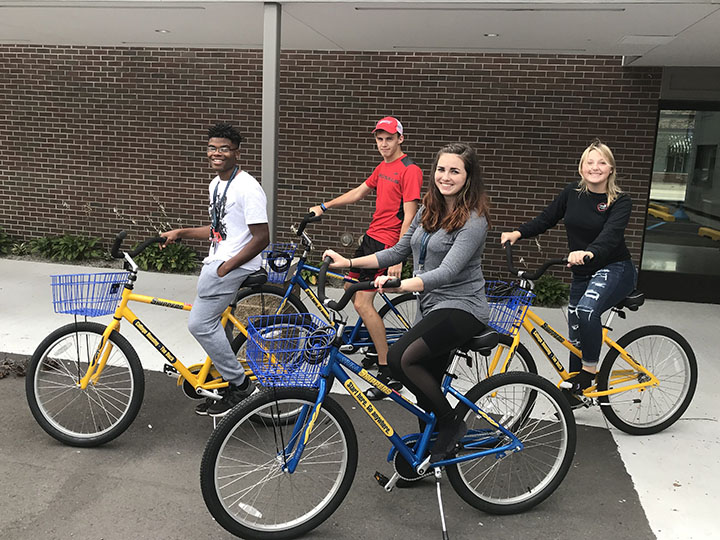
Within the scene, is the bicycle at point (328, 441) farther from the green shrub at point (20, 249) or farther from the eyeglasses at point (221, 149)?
the green shrub at point (20, 249)

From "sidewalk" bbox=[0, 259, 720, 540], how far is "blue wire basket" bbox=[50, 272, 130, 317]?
1.45 metres

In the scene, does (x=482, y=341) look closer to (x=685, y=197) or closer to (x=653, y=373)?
(x=653, y=373)

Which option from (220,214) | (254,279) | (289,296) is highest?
(220,214)

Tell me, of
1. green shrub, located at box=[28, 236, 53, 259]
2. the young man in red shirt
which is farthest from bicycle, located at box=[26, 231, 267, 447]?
green shrub, located at box=[28, 236, 53, 259]

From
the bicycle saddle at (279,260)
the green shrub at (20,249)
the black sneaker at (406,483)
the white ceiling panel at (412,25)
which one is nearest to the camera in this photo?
the black sneaker at (406,483)

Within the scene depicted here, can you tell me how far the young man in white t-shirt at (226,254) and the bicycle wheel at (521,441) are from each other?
137cm

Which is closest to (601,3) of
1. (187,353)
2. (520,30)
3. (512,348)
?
(520,30)

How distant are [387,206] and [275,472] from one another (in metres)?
2.22

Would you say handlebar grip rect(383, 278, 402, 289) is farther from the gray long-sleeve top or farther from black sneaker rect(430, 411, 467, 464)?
black sneaker rect(430, 411, 467, 464)

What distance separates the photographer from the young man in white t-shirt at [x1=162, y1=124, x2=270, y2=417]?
145 inches

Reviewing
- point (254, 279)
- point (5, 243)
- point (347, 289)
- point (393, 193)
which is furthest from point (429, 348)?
point (5, 243)

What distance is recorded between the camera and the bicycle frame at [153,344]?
12.0 feet

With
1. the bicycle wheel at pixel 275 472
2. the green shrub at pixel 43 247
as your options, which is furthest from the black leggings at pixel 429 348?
the green shrub at pixel 43 247

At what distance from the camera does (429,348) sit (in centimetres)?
298
